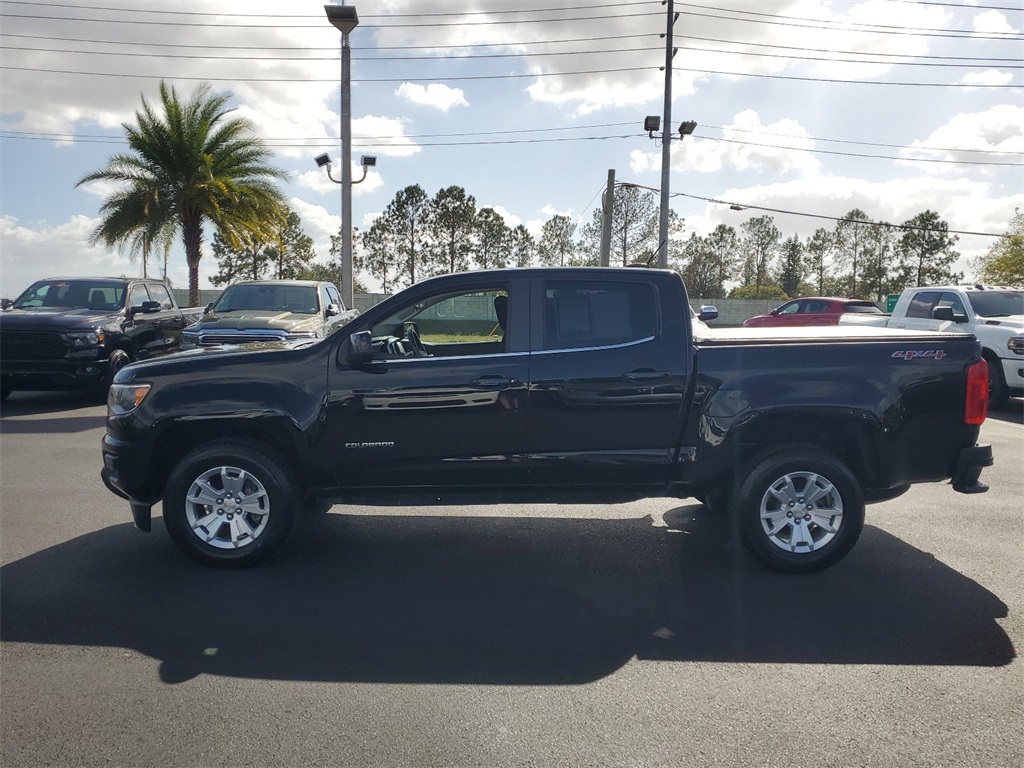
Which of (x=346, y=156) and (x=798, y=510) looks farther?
(x=346, y=156)

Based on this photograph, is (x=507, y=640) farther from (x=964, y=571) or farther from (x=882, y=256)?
(x=882, y=256)

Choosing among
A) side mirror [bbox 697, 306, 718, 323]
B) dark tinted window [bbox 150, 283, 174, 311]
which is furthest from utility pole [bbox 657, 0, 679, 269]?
side mirror [bbox 697, 306, 718, 323]

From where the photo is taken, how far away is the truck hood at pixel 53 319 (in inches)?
473

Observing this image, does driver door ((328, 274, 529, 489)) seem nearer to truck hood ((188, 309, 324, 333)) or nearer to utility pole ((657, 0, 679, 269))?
truck hood ((188, 309, 324, 333))

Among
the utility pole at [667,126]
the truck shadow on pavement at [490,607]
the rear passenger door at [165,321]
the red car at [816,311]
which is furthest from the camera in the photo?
the utility pole at [667,126]

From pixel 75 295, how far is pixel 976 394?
13.2 metres

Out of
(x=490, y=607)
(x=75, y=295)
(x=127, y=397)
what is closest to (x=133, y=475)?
(x=127, y=397)

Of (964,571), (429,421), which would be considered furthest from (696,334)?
(964,571)

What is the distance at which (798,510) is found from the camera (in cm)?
525

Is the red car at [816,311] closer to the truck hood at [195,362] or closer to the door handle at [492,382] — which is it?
the door handle at [492,382]

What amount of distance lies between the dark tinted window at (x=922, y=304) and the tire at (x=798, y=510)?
10869 millimetres

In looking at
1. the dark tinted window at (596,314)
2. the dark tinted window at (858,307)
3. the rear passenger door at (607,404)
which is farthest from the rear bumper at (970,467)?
the dark tinted window at (858,307)

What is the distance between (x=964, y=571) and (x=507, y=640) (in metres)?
3.16

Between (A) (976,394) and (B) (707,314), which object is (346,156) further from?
(A) (976,394)
